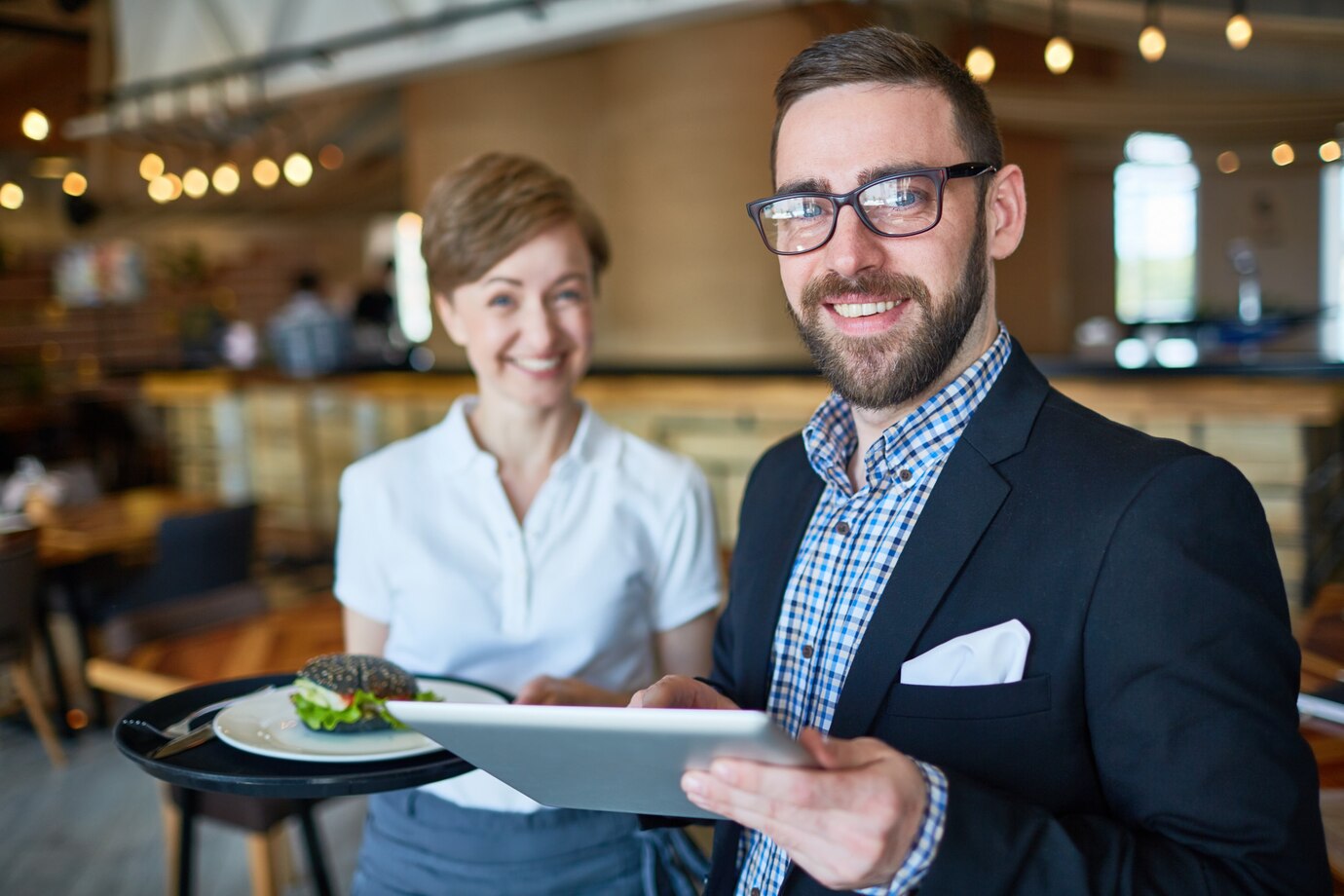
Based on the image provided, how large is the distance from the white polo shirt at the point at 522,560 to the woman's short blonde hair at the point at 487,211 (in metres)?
0.30

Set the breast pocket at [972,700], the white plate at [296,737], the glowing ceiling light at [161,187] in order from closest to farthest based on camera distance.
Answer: the breast pocket at [972,700] → the white plate at [296,737] → the glowing ceiling light at [161,187]

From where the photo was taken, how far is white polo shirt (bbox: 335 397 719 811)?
71.8 inches

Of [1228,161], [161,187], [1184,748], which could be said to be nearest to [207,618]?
Result: [1184,748]

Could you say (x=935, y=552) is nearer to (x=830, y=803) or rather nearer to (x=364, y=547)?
(x=830, y=803)

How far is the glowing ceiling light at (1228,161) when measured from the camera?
46.1ft

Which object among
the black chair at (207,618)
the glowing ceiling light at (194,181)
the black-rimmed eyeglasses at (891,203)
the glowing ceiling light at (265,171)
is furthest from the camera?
the glowing ceiling light at (194,181)

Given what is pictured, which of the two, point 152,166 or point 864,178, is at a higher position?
point 152,166

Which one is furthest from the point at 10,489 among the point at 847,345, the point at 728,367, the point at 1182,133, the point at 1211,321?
the point at 1182,133

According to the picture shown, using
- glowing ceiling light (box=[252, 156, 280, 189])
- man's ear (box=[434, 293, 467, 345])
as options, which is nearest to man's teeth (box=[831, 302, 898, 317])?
man's ear (box=[434, 293, 467, 345])

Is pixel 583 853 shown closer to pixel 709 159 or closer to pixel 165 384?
pixel 709 159

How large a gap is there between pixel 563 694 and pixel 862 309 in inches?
29.1

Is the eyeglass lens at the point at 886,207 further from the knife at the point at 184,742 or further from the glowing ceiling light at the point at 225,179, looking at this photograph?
the glowing ceiling light at the point at 225,179

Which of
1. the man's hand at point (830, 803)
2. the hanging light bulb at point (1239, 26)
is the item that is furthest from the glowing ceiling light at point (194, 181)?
the man's hand at point (830, 803)

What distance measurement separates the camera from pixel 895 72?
1141mm
